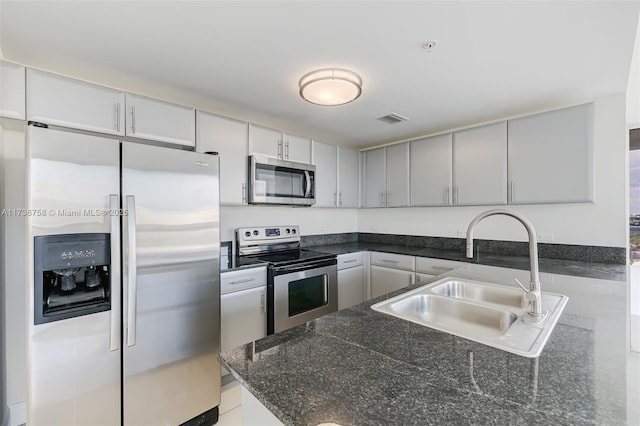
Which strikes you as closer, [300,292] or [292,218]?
[300,292]

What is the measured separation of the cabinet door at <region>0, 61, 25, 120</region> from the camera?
154cm

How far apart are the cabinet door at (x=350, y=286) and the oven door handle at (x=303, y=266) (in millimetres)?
259

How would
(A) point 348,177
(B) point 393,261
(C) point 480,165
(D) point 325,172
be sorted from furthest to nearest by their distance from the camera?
1. (A) point 348,177
2. (D) point 325,172
3. (B) point 393,261
4. (C) point 480,165

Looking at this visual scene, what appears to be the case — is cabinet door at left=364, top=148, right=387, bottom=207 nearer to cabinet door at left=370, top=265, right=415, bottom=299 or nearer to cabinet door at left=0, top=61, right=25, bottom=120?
cabinet door at left=370, top=265, right=415, bottom=299

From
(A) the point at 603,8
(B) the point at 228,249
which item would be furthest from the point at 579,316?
(B) the point at 228,249

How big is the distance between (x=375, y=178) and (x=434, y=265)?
1322 mm

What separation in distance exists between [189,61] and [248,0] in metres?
0.67

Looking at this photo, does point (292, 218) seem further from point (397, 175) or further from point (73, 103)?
point (73, 103)

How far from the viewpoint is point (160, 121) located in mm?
2035

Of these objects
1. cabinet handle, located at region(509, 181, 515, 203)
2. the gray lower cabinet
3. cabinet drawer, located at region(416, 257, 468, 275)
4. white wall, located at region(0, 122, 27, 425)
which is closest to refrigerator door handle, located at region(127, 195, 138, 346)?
white wall, located at region(0, 122, 27, 425)

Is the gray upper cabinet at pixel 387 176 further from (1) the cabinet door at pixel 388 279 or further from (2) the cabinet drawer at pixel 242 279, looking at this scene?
(2) the cabinet drawer at pixel 242 279

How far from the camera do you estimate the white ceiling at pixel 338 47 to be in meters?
1.25

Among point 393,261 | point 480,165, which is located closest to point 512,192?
point 480,165

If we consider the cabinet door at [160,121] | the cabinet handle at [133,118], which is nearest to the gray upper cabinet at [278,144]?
the cabinet door at [160,121]
